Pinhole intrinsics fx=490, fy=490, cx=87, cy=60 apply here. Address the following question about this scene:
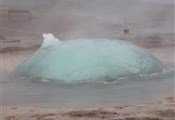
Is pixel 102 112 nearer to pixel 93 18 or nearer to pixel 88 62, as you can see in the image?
pixel 88 62

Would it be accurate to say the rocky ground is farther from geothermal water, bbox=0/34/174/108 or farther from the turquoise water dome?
the turquoise water dome

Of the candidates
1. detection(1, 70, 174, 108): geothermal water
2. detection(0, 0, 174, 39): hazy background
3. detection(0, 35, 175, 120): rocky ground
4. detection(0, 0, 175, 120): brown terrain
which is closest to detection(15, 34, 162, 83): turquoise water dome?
detection(1, 70, 174, 108): geothermal water

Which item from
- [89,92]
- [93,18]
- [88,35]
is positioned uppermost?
[93,18]

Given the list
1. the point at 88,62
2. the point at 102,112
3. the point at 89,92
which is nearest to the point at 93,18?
the point at 88,62

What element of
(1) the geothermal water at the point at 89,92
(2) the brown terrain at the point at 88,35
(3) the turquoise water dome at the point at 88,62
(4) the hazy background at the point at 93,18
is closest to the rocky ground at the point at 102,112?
(2) the brown terrain at the point at 88,35

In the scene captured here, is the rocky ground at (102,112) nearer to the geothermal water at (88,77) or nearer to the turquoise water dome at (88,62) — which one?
the geothermal water at (88,77)

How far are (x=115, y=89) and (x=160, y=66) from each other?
1.72 m

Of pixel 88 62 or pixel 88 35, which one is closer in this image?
pixel 88 62

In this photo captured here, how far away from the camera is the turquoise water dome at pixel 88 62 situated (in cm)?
768

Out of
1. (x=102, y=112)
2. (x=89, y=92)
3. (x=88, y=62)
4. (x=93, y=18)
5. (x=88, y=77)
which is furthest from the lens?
(x=93, y=18)

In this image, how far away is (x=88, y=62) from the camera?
7969 mm

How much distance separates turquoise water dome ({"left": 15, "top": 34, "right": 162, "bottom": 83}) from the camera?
7.68 meters

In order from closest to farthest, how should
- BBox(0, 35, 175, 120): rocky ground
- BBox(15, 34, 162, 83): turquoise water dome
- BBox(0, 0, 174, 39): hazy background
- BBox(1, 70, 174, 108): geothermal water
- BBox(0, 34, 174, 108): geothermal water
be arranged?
BBox(0, 35, 175, 120): rocky ground → BBox(1, 70, 174, 108): geothermal water → BBox(0, 34, 174, 108): geothermal water → BBox(15, 34, 162, 83): turquoise water dome → BBox(0, 0, 174, 39): hazy background

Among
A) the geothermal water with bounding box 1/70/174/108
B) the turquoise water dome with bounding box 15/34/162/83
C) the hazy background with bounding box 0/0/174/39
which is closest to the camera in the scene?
the geothermal water with bounding box 1/70/174/108
